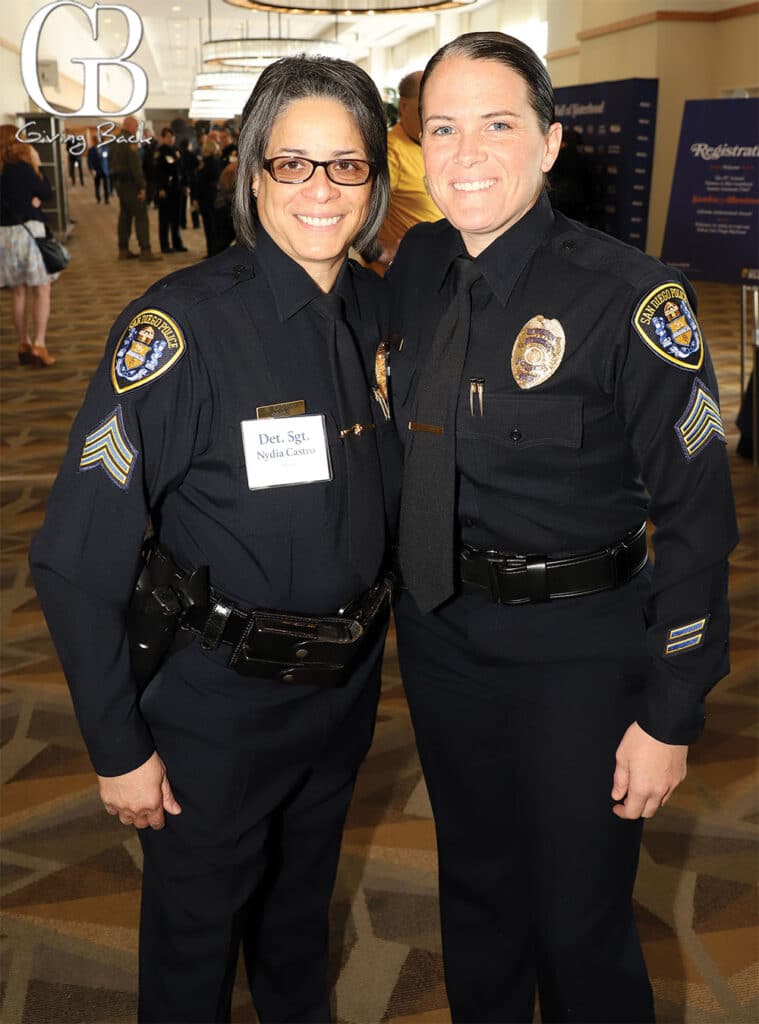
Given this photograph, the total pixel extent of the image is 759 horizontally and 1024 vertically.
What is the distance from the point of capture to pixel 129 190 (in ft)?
43.3

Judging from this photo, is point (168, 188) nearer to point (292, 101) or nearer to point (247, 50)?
point (247, 50)

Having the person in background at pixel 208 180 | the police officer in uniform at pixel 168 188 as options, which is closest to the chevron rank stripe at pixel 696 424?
the person in background at pixel 208 180

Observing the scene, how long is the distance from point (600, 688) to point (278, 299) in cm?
71

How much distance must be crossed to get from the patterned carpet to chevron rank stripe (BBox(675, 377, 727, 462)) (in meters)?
1.22

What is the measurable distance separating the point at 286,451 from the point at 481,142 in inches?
20.0

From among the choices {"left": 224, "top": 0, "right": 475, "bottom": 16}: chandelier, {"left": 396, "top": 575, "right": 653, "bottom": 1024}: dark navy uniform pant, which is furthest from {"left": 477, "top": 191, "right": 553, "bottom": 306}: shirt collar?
{"left": 224, "top": 0, "right": 475, "bottom": 16}: chandelier

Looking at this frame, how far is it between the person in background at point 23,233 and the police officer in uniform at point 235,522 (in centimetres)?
644

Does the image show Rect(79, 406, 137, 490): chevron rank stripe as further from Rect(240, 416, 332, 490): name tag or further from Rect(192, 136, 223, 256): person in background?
Rect(192, 136, 223, 256): person in background

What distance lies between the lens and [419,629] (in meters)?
1.64

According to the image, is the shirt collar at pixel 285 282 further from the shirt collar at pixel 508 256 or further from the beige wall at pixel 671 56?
the beige wall at pixel 671 56

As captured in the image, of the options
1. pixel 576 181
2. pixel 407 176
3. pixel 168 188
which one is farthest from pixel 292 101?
pixel 168 188

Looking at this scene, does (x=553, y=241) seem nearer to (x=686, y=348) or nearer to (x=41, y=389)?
(x=686, y=348)

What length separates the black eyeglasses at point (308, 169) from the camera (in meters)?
1.43

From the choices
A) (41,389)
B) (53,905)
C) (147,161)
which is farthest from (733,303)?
(53,905)
